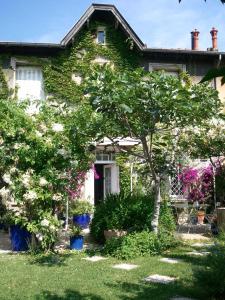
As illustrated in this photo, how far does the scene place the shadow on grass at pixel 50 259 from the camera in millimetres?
7805

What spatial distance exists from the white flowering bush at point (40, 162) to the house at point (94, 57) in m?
5.52

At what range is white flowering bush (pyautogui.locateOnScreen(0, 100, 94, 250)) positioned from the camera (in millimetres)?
8789

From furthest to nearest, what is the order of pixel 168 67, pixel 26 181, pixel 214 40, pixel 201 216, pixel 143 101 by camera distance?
pixel 214 40 → pixel 168 67 → pixel 201 216 → pixel 26 181 → pixel 143 101

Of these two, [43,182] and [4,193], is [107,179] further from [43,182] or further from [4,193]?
[43,182]

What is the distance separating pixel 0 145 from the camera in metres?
9.38

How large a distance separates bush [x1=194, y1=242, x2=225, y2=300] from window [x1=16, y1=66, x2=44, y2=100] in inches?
437

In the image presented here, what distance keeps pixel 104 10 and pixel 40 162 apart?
344 inches

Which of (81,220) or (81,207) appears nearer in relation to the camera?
(81,220)

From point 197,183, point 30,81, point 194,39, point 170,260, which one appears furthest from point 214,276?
point 194,39

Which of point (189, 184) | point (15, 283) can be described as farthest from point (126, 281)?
point (189, 184)

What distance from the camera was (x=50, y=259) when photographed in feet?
26.6

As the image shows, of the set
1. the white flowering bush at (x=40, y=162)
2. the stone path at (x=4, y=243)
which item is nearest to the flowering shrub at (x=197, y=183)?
the white flowering bush at (x=40, y=162)

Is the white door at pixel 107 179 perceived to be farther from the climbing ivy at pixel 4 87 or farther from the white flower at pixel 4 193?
the white flower at pixel 4 193

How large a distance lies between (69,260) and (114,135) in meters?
2.72
